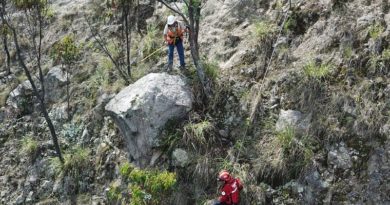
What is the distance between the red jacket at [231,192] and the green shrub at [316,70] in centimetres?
231

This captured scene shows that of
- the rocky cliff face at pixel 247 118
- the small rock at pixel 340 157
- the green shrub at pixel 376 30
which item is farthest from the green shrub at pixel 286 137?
the green shrub at pixel 376 30

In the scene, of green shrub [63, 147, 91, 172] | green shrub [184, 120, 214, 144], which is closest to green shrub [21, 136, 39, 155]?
green shrub [63, 147, 91, 172]

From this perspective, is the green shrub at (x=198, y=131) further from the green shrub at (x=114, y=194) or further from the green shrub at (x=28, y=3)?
the green shrub at (x=28, y=3)

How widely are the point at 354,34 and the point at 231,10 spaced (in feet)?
9.66

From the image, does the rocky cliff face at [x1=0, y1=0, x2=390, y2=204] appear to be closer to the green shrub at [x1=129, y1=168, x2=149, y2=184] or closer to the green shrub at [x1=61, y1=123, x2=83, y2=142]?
the green shrub at [x1=61, y1=123, x2=83, y2=142]

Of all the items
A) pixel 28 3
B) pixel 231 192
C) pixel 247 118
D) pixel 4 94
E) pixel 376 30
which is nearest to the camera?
pixel 231 192

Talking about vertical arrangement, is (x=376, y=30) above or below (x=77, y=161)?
above

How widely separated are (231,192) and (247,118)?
1639 mm

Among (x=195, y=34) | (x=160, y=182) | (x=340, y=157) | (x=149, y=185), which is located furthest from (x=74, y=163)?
(x=340, y=157)

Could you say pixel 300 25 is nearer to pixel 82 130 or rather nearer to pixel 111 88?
pixel 111 88

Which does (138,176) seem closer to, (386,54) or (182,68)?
(182,68)

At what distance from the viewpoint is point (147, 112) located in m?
8.80

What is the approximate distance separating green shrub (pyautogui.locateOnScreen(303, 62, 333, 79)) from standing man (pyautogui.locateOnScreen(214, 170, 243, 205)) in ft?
7.51

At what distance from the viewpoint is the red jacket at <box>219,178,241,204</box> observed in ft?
24.6
